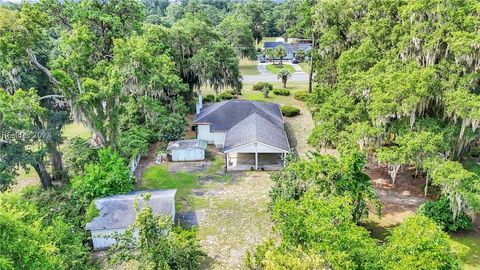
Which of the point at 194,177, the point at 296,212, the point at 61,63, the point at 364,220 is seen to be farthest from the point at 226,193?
the point at 61,63

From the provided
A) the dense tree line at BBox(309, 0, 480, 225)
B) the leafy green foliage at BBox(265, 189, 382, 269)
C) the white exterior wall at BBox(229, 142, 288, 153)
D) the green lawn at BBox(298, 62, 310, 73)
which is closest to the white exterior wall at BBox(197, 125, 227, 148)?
the white exterior wall at BBox(229, 142, 288, 153)

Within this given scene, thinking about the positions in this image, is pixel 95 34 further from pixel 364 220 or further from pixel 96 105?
pixel 364 220

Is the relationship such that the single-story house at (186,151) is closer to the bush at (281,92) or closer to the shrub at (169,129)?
the shrub at (169,129)

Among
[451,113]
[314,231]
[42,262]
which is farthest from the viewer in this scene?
[451,113]

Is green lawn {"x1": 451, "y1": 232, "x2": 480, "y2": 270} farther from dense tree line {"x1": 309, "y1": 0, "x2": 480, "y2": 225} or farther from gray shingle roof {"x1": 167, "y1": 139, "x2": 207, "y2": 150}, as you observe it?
gray shingle roof {"x1": 167, "y1": 139, "x2": 207, "y2": 150}

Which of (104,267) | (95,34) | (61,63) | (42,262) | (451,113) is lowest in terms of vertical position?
(104,267)

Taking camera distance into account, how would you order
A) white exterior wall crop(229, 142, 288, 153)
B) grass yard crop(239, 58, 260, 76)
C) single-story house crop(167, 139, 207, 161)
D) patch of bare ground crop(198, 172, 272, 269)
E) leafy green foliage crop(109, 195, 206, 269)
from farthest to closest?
Answer: 1. grass yard crop(239, 58, 260, 76)
2. single-story house crop(167, 139, 207, 161)
3. white exterior wall crop(229, 142, 288, 153)
4. patch of bare ground crop(198, 172, 272, 269)
5. leafy green foliage crop(109, 195, 206, 269)

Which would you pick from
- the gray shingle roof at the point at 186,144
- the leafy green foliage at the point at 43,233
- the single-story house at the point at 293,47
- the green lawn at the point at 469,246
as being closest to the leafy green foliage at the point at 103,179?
the leafy green foliage at the point at 43,233
